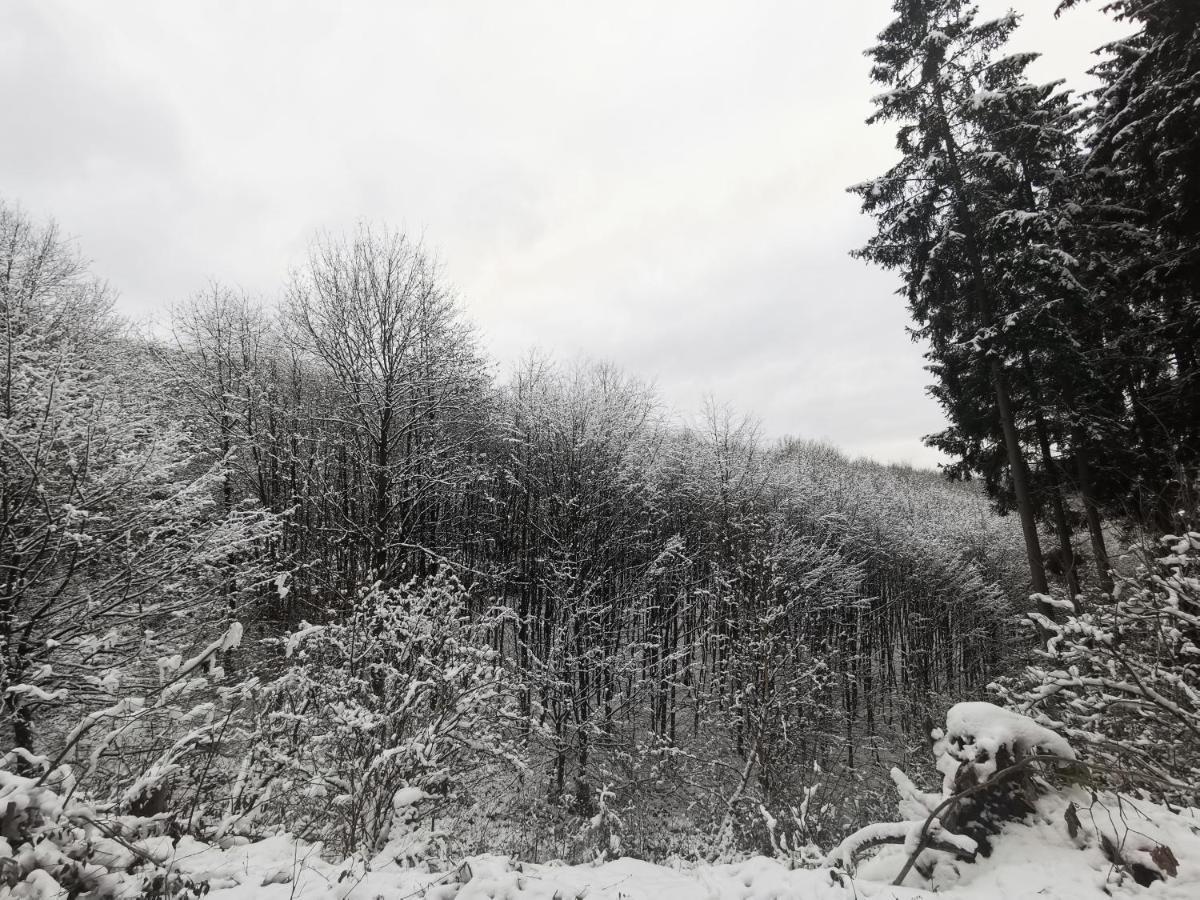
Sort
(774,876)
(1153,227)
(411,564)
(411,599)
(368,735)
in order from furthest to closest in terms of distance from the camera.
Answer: (411,564)
(1153,227)
(411,599)
(368,735)
(774,876)

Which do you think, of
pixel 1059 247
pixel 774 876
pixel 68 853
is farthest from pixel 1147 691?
pixel 1059 247

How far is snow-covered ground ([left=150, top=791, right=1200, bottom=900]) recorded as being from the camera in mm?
3051

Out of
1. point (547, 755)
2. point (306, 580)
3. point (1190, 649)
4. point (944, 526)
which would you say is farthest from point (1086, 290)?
point (944, 526)

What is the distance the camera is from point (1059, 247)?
1039 centimetres

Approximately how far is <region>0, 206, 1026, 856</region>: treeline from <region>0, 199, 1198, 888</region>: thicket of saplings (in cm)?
12

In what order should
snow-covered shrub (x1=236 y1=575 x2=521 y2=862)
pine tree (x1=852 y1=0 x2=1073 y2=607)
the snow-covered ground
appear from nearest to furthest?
the snow-covered ground < snow-covered shrub (x1=236 y1=575 x2=521 y2=862) < pine tree (x1=852 y1=0 x2=1073 y2=607)

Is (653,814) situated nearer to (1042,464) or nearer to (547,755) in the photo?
(547,755)

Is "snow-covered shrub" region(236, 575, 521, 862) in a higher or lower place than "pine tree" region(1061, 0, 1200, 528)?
lower

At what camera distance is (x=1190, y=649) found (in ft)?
15.9

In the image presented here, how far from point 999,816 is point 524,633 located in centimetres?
1411

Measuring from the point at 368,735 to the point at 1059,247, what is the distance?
14.9m

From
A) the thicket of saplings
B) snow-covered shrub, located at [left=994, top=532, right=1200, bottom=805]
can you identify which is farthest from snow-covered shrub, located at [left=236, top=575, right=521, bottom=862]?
snow-covered shrub, located at [left=994, top=532, right=1200, bottom=805]

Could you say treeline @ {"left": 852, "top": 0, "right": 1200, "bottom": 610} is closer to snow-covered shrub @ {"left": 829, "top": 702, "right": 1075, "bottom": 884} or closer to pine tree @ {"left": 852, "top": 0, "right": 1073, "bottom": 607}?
pine tree @ {"left": 852, "top": 0, "right": 1073, "bottom": 607}

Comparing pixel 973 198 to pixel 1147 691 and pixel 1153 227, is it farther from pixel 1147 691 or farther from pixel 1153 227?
pixel 1147 691
